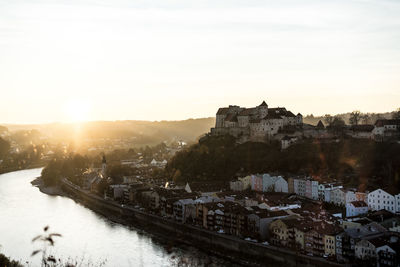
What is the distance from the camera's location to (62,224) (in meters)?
25.4

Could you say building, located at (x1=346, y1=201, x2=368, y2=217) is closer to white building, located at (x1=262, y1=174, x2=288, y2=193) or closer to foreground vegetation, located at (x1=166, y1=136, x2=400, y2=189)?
foreground vegetation, located at (x1=166, y1=136, x2=400, y2=189)

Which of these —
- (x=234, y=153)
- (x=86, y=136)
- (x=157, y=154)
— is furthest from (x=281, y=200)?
(x=86, y=136)

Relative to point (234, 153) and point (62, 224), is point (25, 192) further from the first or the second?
point (234, 153)

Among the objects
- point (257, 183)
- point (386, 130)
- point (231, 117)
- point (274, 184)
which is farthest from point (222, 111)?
point (386, 130)

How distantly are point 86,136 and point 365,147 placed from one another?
282 ft

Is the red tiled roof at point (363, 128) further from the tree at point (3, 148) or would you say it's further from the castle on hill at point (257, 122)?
the tree at point (3, 148)

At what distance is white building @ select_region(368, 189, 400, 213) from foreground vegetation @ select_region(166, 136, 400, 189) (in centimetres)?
239

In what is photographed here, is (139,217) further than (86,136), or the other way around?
(86,136)

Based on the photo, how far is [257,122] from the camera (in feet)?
107

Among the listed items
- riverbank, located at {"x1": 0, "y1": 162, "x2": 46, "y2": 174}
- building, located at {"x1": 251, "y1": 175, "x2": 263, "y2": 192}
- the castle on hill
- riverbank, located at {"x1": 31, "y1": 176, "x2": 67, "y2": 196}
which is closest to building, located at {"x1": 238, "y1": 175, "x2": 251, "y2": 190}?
building, located at {"x1": 251, "y1": 175, "x2": 263, "y2": 192}

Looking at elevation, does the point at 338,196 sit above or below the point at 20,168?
above

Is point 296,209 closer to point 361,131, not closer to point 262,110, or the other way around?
point 361,131

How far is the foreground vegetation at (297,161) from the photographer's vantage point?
24.9 m

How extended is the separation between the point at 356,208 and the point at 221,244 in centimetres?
573
